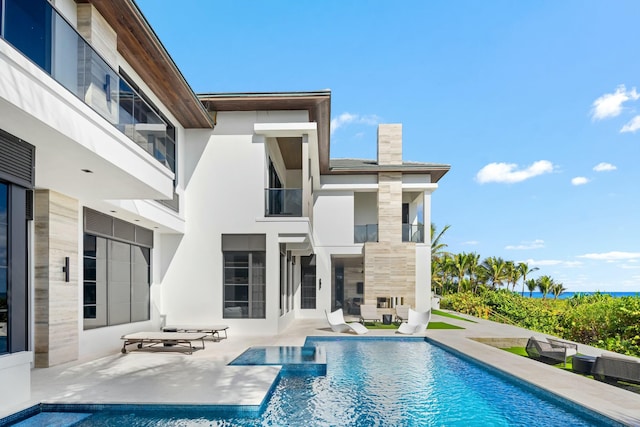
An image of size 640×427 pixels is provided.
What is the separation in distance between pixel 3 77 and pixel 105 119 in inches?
91.5

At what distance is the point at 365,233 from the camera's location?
2208 cm

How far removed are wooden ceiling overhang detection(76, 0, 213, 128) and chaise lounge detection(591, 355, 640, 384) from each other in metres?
11.0

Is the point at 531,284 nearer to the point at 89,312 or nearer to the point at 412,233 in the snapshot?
the point at 412,233

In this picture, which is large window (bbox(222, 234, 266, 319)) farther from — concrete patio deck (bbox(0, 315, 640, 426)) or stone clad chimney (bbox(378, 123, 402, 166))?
stone clad chimney (bbox(378, 123, 402, 166))

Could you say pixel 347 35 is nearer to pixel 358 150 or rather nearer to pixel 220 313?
pixel 358 150

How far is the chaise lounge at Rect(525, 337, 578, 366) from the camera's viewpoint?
10.3 metres

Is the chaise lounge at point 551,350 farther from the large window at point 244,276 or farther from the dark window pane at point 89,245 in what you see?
the dark window pane at point 89,245

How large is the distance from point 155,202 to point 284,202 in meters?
4.10

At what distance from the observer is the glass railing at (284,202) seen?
14.9 metres

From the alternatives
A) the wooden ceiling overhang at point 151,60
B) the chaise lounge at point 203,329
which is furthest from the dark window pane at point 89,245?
the wooden ceiling overhang at point 151,60

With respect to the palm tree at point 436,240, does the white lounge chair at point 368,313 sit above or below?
below

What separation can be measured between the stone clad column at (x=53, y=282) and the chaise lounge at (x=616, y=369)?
A: 10.3 m

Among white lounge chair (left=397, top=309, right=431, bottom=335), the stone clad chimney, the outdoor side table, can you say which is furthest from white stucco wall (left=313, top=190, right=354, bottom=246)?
the outdoor side table

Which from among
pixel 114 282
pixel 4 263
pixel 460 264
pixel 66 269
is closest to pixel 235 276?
pixel 114 282
